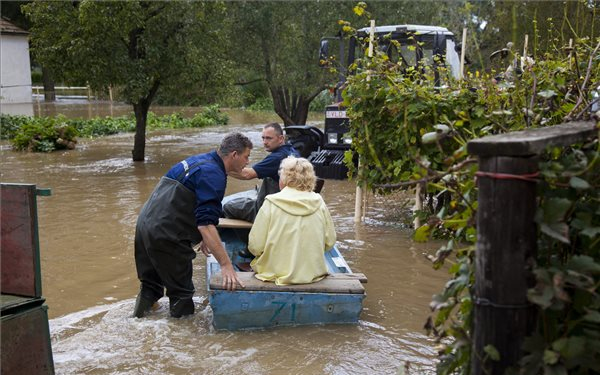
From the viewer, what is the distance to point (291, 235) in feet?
18.5

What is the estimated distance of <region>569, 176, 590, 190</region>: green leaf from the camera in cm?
222

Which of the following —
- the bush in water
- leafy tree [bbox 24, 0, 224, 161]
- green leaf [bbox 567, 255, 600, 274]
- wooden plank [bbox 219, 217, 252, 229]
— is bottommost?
wooden plank [bbox 219, 217, 252, 229]

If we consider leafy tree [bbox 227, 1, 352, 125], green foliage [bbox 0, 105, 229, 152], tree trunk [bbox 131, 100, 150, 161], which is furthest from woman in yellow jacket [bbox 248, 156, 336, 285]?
leafy tree [bbox 227, 1, 352, 125]

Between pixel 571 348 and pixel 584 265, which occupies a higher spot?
pixel 584 265

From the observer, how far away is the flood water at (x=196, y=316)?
203 inches

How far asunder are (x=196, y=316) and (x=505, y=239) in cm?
424

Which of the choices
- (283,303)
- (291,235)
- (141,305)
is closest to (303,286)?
(283,303)

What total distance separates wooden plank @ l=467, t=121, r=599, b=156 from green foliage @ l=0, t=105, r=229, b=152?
18126 millimetres

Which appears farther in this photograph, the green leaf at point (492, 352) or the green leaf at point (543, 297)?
the green leaf at point (492, 352)

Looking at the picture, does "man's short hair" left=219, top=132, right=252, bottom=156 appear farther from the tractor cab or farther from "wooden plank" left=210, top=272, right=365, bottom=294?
the tractor cab

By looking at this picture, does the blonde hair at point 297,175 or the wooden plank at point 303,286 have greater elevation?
the blonde hair at point 297,175

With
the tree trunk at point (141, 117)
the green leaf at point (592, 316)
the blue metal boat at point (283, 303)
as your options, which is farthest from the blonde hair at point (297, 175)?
the tree trunk at point (141, 117)

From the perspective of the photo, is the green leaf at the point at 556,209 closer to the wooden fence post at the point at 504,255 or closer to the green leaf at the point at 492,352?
the wooden fence post at the point at 504,255

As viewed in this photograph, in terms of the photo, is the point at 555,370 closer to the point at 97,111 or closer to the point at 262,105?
the point at 97,111
